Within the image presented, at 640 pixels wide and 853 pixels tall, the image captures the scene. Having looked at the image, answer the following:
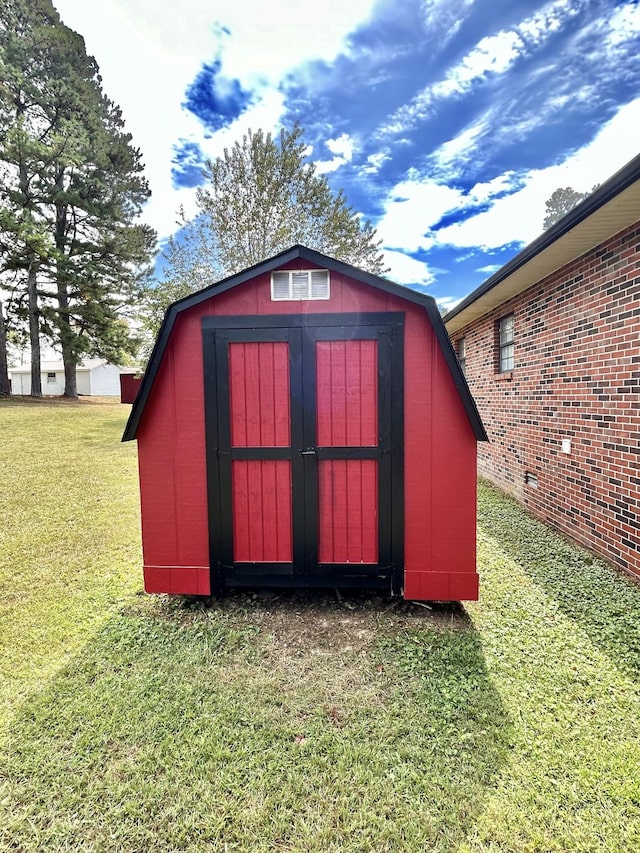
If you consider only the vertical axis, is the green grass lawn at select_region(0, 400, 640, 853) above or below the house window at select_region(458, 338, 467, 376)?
below

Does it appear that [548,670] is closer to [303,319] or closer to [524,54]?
[303,319]

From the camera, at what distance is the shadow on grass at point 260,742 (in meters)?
1.59

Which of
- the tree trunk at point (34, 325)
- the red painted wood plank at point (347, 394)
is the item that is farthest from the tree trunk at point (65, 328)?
the red painted wood plank at point (347, 394)

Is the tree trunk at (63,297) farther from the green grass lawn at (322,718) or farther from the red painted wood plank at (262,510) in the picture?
the red painted wood plank at (262,510)

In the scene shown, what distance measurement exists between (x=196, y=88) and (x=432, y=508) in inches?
441

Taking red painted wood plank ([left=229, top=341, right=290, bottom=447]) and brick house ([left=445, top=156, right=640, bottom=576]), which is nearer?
red painted wood plank ([left=229, top=341, right=290, bottom=447])

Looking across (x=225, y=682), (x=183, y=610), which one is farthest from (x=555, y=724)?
(x=183, y=610)

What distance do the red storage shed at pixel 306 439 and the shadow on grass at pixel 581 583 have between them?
0.88 meters

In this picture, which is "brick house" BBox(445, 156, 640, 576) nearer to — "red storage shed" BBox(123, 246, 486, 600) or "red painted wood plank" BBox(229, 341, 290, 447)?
"red storage shed" BBox(123, 246, 486, 600)

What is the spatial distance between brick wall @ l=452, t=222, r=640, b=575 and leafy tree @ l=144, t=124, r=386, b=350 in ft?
Answer: 33.1

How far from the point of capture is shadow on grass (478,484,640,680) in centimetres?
274

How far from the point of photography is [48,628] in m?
3.04

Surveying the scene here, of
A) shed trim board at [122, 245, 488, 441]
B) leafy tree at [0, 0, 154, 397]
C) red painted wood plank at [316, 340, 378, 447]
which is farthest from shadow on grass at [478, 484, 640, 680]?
leafy tree at [0, 0, 154, 397]

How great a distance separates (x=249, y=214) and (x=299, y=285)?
1338 centimetres
